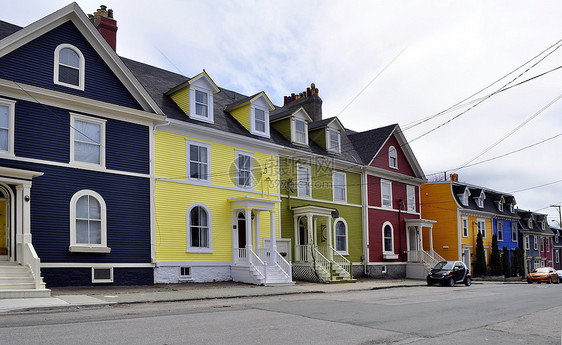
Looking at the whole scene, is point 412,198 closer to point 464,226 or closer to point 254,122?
point 464,226

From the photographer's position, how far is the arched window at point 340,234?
3081 centimetres

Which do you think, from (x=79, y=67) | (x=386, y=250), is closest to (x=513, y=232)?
(x=386, y=250)

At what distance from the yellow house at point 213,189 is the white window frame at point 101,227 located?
2302 mm

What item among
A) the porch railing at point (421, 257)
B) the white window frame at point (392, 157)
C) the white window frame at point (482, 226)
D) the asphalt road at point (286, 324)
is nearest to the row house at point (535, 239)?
the white window frame at point (482, 226)

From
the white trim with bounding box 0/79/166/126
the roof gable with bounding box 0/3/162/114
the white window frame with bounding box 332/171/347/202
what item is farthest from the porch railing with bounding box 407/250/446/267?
the roof gable with bounding box 0/3/162/114

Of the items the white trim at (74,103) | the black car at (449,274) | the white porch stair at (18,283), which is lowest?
the black car at (449,274)

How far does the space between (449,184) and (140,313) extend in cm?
3586

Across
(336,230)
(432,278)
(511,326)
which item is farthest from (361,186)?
(511,326)

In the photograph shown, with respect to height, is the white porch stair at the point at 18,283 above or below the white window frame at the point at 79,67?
below

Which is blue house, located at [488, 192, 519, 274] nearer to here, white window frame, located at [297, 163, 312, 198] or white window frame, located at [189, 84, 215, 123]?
white window frame, located at [297, 163, 312, 198]

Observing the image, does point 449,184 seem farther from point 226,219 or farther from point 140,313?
point 140,313

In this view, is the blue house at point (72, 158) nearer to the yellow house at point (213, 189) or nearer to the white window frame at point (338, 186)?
the yellow house at point (213, 189)

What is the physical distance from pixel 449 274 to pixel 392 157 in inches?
396

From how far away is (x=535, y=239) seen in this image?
6009 cm
